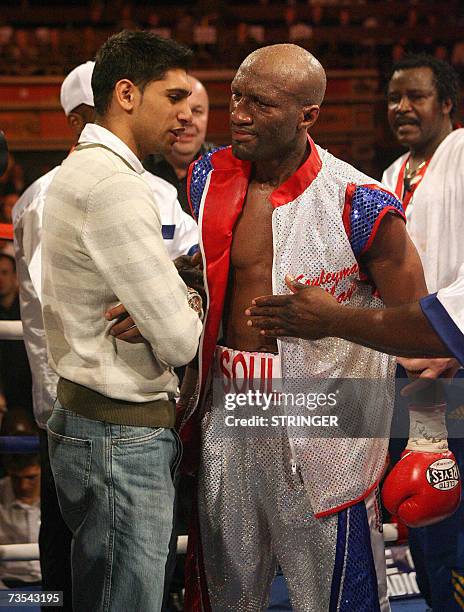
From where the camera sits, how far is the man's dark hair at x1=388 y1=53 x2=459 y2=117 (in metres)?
3.00

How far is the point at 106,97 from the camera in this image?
1678 millimetres

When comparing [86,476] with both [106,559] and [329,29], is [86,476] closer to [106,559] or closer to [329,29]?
[106,559]

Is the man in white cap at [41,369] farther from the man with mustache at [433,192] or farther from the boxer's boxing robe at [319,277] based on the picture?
the man with mustache at [433,192]

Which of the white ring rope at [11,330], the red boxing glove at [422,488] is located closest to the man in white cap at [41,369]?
the white ring rope at [11,330]

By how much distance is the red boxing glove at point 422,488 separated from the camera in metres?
1.96

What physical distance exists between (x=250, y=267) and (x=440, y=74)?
5.02ft

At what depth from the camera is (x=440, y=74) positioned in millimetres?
3021

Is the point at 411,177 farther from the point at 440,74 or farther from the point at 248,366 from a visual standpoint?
the point at 248,366

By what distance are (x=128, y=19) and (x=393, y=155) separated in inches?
114

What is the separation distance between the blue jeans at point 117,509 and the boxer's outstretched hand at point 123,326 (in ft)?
0.55

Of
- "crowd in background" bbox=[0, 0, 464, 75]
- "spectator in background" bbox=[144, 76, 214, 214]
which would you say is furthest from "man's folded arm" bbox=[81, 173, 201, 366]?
"crowd in background" bbox=[0, 0, 464, 75]

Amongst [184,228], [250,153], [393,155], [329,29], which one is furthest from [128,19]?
[250,153]

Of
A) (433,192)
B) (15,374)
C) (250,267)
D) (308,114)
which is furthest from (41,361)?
(433,192)

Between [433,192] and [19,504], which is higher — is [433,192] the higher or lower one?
the higher one
